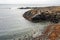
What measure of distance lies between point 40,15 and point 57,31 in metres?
16.7

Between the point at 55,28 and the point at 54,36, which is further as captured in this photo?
the point at 55,28

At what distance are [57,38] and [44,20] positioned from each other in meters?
18.0

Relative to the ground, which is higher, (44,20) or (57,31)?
(57,31)

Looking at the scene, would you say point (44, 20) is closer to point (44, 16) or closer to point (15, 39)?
point (44, 16)

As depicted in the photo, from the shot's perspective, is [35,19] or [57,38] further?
[35,19]

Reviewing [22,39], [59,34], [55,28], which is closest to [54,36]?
[59,34]

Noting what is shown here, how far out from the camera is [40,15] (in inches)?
1396

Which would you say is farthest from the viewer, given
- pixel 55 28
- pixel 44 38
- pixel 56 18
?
pixel 56 18

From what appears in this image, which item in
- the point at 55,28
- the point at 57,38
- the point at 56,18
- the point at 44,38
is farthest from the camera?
the point at 56,18

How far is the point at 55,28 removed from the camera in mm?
20141

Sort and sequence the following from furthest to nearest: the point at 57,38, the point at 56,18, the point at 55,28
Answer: the point at 56,18 < the point at 55,28 < the point at 57,38

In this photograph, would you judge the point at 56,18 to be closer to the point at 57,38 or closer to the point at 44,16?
the point at 44,16

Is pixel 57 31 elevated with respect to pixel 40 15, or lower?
elevated

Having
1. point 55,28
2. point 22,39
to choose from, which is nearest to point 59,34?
point 55,28
